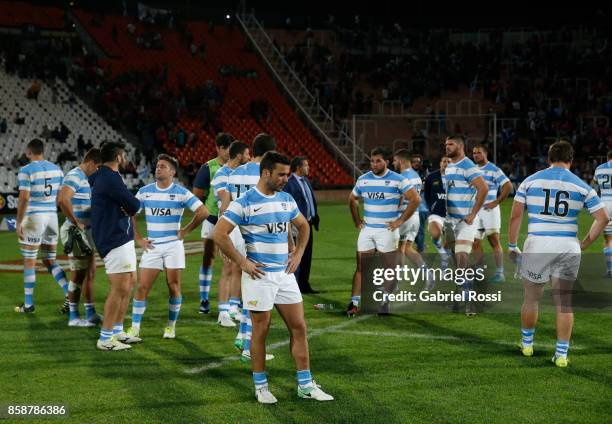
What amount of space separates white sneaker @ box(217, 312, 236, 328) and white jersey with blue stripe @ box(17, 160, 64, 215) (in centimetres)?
312

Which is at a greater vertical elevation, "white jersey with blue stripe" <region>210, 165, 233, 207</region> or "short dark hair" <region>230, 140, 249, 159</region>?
"short dark hair" <region>230, 140, 249, 159</region>

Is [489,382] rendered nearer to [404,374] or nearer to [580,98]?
→ [404,374]

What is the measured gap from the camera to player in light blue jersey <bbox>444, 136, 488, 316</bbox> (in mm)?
10531

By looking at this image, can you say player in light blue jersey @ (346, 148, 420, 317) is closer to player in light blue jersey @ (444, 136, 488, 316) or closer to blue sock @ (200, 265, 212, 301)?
player in light blue jersey @ (444, 136, 488, 316)

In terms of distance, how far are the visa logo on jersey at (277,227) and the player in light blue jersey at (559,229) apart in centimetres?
246

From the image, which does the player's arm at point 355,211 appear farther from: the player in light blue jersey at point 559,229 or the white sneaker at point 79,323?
the white sneaker at point 79,323

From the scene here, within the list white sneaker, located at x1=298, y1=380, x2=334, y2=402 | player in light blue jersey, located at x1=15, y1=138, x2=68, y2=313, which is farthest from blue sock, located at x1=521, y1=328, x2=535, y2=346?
player in light blue jersey, located at x1=15, y1=138, x2=68, y2=313

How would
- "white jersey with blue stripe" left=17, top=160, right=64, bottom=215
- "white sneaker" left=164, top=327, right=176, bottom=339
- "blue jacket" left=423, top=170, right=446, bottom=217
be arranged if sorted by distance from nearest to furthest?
"white sneaker" left=164, top=327, right=176, bottom=339
"white jersey with blue stripe" left=17, top=160, right=64, bottom=215
"blue jacket" left=423, top=170, right=446, bottom=217

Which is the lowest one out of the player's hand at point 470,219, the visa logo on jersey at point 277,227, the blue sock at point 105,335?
the blue sock at point 105,335

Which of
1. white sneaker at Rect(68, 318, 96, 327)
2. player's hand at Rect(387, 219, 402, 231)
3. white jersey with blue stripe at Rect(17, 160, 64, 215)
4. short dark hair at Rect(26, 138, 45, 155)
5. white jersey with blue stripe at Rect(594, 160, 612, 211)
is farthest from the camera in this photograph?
white jersey with blue stripe at Rect(594, 160, 612, 211)

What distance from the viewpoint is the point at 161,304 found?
38.4 feet

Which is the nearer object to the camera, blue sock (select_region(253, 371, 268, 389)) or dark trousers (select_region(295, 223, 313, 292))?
blue sock (select_region(253, 371, 268, 389))

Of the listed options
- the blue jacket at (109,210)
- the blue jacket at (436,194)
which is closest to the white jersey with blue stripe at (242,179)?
the blue jacket at (109,210)

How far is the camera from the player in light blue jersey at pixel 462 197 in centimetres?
1053
